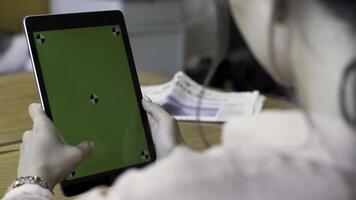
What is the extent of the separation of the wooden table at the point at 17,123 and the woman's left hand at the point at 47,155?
0.14 metres

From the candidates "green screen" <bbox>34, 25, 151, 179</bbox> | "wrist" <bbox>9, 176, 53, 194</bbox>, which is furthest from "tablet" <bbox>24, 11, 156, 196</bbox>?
"wrist" <bbox>9, 176, 53, 194</bbox>

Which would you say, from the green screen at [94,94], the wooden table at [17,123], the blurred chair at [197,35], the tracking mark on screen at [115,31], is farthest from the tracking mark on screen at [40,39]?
the blurred chair at [197,35]

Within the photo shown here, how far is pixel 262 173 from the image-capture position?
601 mm

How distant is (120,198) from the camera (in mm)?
630

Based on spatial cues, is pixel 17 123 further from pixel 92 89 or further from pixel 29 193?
pixel 29 193

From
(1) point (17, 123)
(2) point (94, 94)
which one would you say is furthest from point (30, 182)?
(1) point (17, 123)

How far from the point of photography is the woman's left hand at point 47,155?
2.94 feet

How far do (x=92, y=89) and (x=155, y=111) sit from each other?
11cm

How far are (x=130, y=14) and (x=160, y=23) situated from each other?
0.21 metres

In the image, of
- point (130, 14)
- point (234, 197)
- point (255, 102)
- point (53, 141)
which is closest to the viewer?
point (234, 197)

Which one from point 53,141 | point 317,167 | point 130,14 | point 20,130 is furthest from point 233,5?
point 130,14

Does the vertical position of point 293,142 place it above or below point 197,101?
above

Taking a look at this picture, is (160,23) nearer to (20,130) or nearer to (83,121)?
(20,130)

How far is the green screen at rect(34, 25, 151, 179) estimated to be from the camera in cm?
105
